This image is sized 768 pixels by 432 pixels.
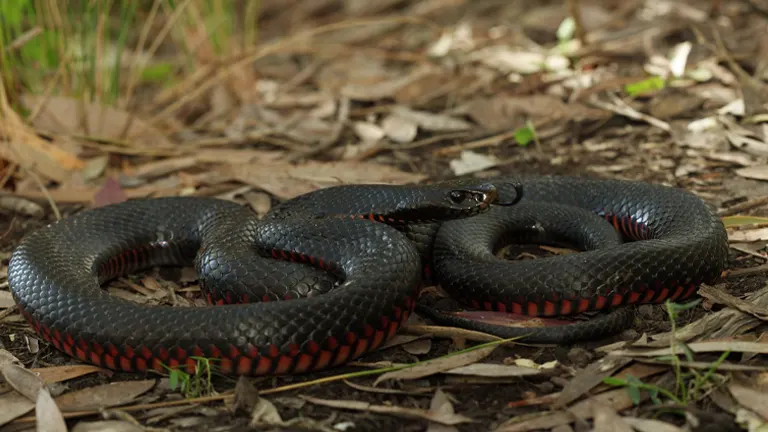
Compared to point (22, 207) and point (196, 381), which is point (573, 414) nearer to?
point (196, 381)

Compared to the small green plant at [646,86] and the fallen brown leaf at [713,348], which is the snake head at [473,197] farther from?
the small green plant at [646,86]

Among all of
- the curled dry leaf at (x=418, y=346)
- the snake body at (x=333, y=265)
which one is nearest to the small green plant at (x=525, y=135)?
the snake body at (x=333, y=265)

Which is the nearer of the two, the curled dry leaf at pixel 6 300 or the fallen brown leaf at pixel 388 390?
the fallen brown leaf at pixel 388 390

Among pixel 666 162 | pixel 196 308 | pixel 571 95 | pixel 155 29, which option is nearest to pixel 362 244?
pixel 196 308

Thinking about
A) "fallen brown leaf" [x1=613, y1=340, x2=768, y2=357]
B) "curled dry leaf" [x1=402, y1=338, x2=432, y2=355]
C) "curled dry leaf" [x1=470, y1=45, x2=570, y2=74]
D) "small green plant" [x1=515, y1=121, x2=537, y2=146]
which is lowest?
"curled dry leaf" [x1=402, y1=338, x2=432, y2=355]

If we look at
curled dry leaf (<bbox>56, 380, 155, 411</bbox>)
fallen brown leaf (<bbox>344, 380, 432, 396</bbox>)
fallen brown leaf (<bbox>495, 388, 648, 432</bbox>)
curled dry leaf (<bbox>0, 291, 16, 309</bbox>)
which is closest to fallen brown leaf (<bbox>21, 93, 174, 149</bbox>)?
curled dry leaf (<bbox>0, 291, 16, 309</bbox>)

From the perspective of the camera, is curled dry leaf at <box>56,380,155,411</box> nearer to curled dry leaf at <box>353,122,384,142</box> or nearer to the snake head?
the snake head

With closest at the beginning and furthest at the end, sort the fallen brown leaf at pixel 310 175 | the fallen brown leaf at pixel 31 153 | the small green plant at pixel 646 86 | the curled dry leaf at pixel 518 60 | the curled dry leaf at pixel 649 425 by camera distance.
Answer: the curled dry leaf at pixel 649 425 → the fallen brown leaf at pixel 310 175 → the fallen brown leaf at pixel 31 153 → the small green plant at pixel 646 86 → the curled dry leaf at pixel 518 60
